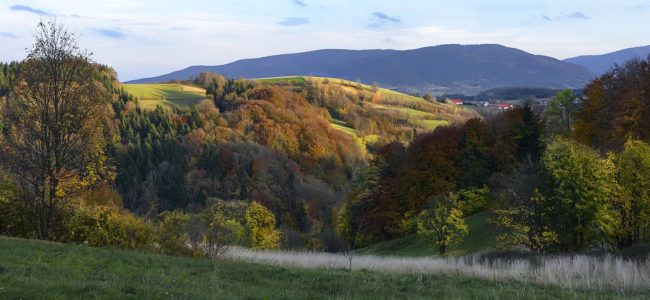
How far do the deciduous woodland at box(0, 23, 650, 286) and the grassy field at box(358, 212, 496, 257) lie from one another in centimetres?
78

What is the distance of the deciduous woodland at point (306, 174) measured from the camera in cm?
1995

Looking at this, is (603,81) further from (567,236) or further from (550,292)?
(550,292)

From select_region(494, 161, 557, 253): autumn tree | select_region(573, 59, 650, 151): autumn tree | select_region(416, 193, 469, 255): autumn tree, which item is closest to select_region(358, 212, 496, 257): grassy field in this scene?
select_region(416, 193, 469, 255): autumn tree

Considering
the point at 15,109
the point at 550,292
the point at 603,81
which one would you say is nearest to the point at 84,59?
the point at 15,109

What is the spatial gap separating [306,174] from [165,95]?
67350 millimetres

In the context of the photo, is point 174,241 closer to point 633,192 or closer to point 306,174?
point 633,192

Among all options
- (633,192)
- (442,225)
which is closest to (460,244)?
(442,225)

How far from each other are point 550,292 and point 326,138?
13749 cm

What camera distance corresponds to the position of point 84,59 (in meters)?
20.3

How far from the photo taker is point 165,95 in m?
173

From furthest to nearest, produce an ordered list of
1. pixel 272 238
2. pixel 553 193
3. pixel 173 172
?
1. pixel 173 172
2. pixel 272 238
3. pixel 553 193

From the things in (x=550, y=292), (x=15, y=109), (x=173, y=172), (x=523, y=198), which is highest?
(x=15, y=109)

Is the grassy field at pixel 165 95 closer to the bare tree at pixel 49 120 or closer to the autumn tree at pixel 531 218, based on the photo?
the autumn tree at pixel 531 218

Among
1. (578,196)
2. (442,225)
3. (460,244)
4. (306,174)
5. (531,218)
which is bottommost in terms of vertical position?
(306,174)
